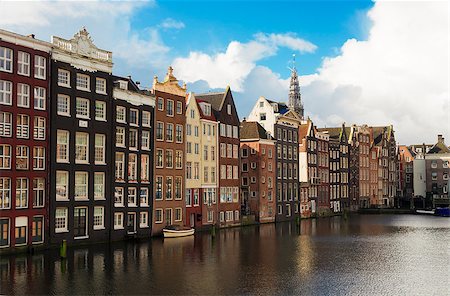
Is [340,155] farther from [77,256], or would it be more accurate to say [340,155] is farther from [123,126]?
[77,256]

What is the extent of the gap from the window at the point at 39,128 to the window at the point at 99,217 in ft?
40.3

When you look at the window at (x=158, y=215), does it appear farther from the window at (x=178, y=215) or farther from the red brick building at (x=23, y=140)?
the red brick building at (x=23, y=140)

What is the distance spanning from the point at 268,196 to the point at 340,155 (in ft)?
143

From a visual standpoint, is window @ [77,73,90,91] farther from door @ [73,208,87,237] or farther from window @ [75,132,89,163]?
door @ [73,208,87,237]

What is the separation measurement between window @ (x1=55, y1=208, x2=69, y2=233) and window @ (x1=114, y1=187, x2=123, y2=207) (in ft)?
29.4

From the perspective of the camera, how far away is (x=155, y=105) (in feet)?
269

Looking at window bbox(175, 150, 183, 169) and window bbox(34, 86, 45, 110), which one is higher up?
window bbox(34, 86, 45, 110)

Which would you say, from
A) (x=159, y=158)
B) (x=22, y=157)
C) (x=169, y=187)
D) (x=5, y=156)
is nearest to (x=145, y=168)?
(x=159, y=158)

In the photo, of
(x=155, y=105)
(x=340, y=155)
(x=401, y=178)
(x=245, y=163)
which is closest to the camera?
(x=155, y=105)

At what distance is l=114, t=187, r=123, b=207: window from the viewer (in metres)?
74.2

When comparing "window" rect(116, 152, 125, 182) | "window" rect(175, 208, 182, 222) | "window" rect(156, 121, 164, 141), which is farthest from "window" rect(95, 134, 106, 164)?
"window" rect(175, 208, 182, 222)

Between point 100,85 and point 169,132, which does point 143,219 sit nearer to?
point 169,132

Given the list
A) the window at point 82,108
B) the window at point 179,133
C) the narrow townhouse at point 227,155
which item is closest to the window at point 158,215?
the window at point 179,133

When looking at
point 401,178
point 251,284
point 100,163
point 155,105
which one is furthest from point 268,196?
point 401,178
